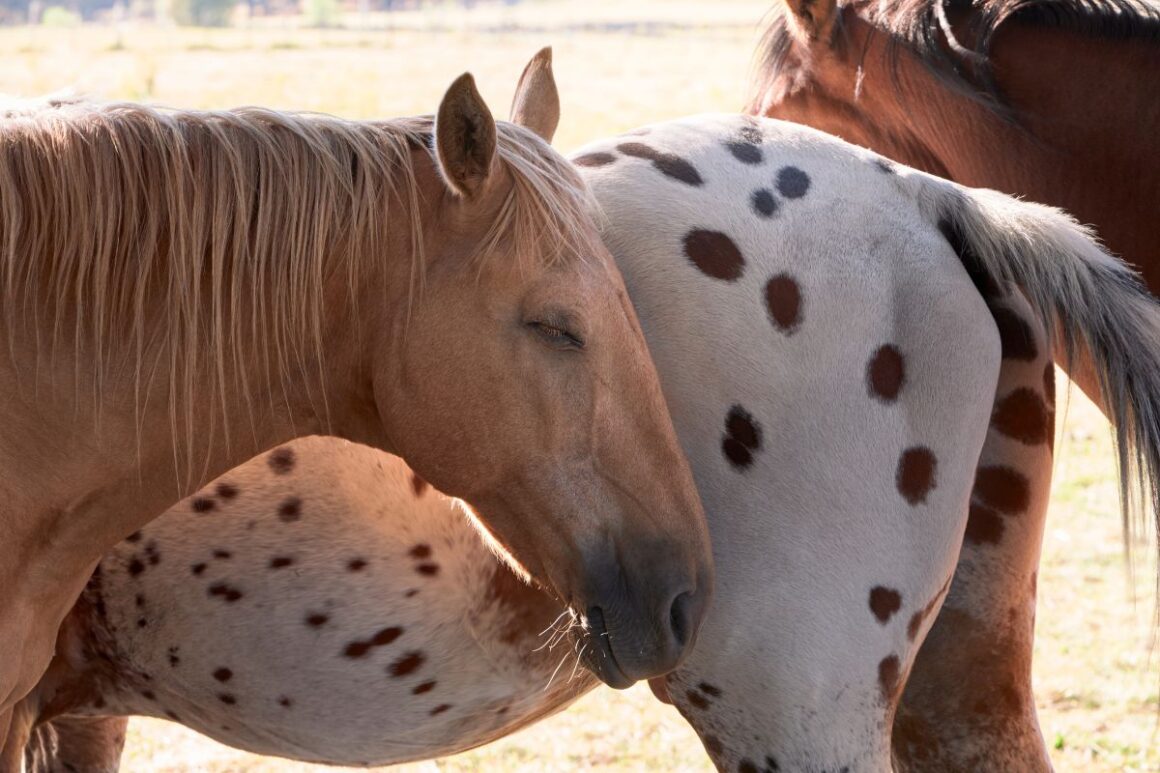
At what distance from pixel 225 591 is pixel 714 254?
117 centimetres

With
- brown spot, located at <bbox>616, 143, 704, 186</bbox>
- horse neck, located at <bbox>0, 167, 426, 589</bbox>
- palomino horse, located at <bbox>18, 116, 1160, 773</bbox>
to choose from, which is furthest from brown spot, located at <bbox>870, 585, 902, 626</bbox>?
horse neck, located at <bbox>0, 167, 426, 589</bbox>

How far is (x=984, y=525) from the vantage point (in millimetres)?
2453

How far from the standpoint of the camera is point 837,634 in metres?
2.04

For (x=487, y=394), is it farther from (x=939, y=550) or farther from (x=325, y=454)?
(x=939, y=550)

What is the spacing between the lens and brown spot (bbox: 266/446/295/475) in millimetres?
2457

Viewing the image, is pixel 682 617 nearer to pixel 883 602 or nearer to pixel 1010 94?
pixel 883 602

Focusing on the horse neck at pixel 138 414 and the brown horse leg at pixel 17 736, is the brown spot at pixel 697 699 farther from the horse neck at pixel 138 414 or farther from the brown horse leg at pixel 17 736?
the brown horse leg at pixel 17 736

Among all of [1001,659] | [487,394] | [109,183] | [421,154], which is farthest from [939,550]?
[109,183]

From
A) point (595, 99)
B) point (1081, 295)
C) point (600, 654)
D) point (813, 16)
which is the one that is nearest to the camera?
point (600, 654)

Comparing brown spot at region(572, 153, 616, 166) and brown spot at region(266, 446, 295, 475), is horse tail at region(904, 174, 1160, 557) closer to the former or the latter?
brown spot at region(572, 153, 616, 166)

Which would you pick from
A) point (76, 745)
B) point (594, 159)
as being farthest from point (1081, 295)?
point (76, 745)

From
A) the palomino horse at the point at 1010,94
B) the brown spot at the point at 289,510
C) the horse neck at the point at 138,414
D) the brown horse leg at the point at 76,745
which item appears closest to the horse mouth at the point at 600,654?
the horse neck at the point at 138,414

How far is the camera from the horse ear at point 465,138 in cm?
180

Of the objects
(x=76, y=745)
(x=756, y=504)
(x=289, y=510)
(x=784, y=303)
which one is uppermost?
(x=784, y=303)
